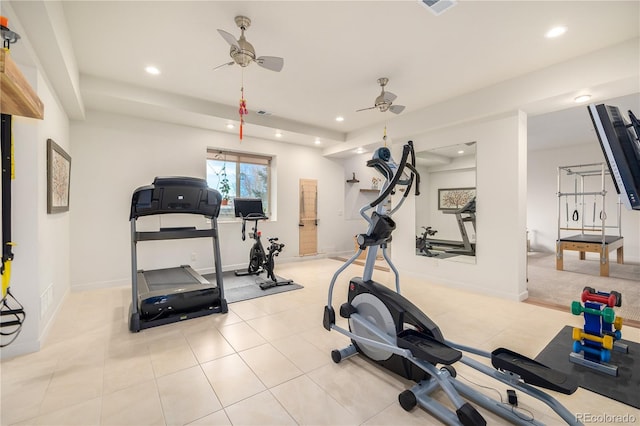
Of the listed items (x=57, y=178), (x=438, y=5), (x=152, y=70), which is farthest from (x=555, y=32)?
(x=57, y=178)

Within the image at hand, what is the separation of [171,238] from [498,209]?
4383mm

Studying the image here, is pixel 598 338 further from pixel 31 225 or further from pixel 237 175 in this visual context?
pixel 237 175

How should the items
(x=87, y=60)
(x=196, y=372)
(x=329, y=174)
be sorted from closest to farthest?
1. (x=196, y=372)
2. (x=87, y=60)
3. (x=329, y=174)

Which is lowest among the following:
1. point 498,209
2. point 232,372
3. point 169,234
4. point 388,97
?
point 232,372

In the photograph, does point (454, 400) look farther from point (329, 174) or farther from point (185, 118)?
point (329, 174)

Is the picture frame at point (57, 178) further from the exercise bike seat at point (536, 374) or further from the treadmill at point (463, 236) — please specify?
the treadmill at point (463, 236)

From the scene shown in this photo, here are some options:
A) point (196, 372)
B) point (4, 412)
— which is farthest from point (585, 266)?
point (4, 412)

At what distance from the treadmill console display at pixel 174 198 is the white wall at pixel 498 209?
3803 millimetres

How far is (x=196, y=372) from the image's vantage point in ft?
7.20

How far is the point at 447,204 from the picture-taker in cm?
479

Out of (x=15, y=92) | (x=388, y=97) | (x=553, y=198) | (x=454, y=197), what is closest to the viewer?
(x=15, y=92)

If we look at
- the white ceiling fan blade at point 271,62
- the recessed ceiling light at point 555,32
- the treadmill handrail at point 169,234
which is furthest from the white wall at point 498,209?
the treadmill handrail at point 169,234

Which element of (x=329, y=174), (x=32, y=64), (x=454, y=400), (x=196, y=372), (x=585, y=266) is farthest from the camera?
(x=329, y=174)

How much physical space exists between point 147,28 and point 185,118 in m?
2.10
